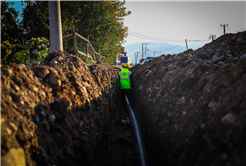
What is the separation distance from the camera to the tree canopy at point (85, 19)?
8426mm

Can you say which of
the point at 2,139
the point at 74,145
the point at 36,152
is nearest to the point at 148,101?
the point at 74,145

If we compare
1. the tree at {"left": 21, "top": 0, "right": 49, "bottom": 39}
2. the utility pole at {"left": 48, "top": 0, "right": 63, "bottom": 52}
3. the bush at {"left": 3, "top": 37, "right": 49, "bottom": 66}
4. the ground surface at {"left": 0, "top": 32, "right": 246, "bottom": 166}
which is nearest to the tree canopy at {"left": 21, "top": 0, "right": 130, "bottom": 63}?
the tree at {"left": 21, "top": 0, "right": 49, "bottom": 39}

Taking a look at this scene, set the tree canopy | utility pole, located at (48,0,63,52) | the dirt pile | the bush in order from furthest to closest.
Result: the tree canopy < the bush < utility pole, located at (48,0,63,52) < the dirt pile

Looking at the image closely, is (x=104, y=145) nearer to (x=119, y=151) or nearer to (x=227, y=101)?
(x=119, y=151)

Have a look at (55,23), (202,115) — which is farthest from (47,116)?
(55,23)

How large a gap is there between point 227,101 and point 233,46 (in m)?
2.41

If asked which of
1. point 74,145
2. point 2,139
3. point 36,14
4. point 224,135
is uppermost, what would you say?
point 36,14

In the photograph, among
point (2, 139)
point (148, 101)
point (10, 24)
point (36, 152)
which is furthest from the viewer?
point (10, 24)

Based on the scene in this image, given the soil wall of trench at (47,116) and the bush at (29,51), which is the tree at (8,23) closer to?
the bush at (29,51)

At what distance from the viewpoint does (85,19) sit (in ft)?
33.6

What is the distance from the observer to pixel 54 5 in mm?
3887

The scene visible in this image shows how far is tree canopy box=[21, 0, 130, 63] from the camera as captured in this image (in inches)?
332

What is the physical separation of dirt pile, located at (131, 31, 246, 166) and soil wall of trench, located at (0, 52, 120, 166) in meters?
1.45

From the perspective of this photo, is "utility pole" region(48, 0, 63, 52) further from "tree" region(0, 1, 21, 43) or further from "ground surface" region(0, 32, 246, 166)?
"tree" region(0, 1, 21, 43)
